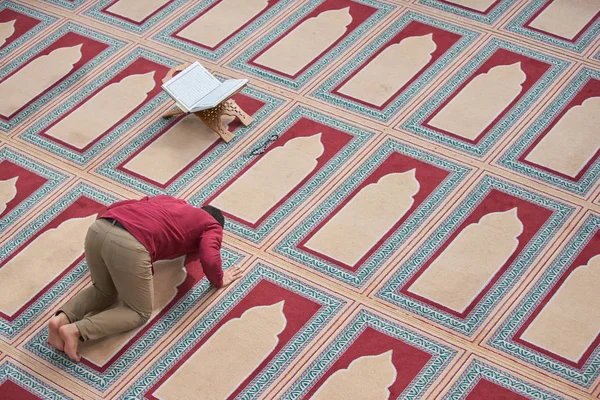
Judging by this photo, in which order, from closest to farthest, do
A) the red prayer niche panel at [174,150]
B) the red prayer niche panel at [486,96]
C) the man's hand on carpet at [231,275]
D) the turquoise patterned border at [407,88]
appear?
the man's hand on carpet at [231,275]
the red prayer niche panel at [174,150]
the red prayer niche panel at [486,96]
the turquoise patterned border at [407,88]

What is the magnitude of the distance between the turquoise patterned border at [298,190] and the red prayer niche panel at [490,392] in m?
0.90

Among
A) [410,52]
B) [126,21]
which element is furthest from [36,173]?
[410,52]

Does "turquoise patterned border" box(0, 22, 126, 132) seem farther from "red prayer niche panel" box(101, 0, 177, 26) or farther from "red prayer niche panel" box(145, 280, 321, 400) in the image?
"red prayer niche panel" box(145, 280, 321, 400)

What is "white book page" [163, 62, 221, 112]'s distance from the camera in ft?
11.9

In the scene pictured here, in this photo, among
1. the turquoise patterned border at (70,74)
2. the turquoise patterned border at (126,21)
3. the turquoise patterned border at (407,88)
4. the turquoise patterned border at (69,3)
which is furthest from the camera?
the turquoise patterned border at (69,3)

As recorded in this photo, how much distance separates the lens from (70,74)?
402 centimetres

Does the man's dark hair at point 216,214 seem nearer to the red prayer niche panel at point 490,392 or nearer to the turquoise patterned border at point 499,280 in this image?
the turquoise patterned border at point 499,280

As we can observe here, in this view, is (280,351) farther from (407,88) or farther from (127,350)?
(407,88)

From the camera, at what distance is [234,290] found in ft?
10.1

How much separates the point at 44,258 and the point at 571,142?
1.93m

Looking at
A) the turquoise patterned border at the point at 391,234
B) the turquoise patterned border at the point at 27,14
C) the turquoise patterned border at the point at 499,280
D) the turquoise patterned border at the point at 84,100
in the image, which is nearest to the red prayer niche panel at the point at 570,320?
the turquoise patterned border at the point at 499,280

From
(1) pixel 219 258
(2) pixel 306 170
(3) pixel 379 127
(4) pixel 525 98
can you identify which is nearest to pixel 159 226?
(1) pixel 219 258

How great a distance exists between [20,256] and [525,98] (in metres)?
1.97

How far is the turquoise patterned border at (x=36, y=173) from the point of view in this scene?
3402mm
